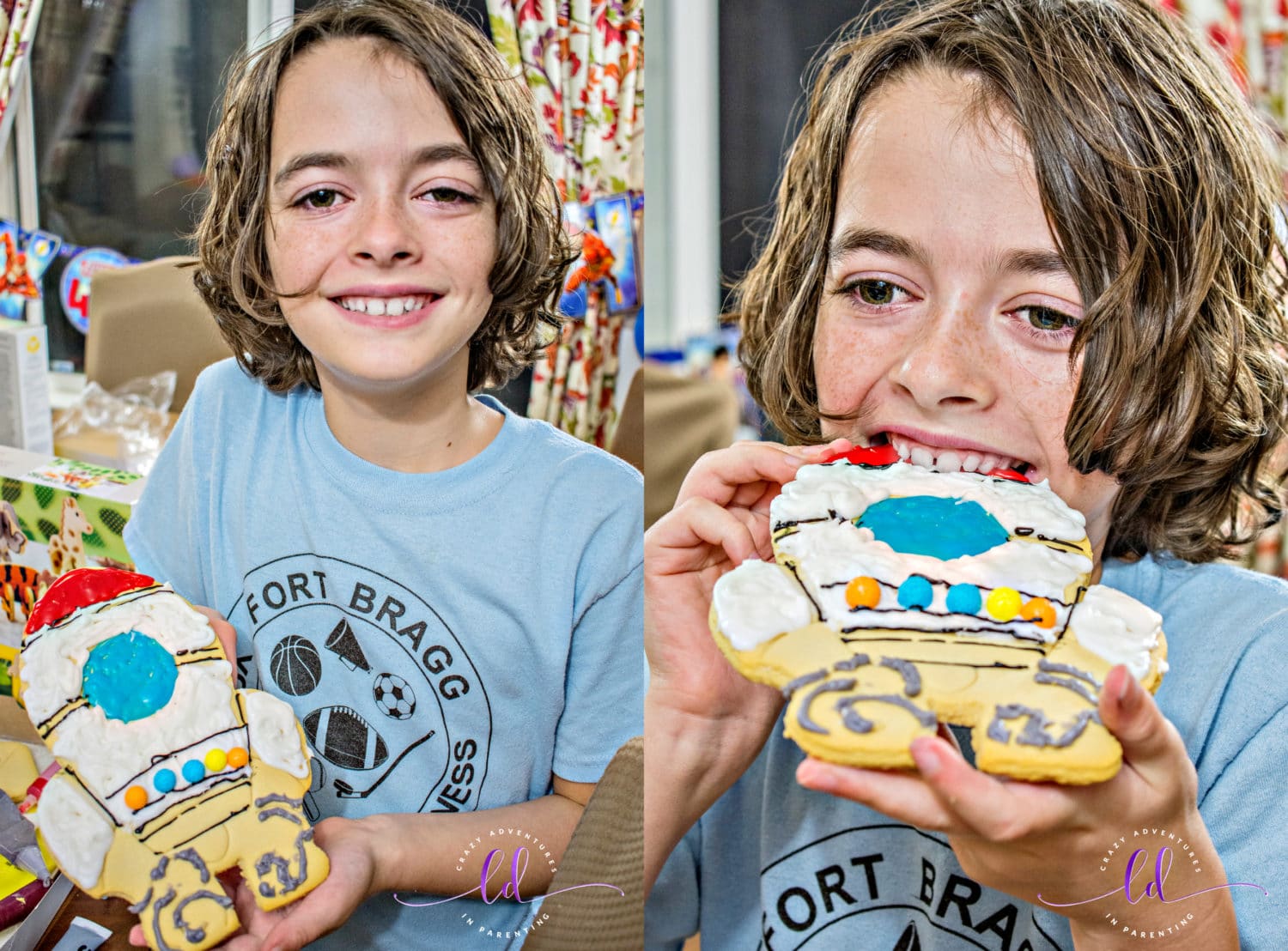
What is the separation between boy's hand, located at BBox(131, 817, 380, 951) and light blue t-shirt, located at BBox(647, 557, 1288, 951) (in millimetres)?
247

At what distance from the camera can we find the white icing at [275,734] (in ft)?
2.15

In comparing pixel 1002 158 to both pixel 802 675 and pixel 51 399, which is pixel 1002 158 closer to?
pixel 802 675

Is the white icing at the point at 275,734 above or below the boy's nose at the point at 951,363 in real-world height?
below

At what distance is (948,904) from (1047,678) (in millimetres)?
324

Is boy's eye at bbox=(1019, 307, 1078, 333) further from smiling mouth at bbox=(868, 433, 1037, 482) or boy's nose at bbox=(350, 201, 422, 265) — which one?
boy's nose at bbox=(350, 201, 422, 265)

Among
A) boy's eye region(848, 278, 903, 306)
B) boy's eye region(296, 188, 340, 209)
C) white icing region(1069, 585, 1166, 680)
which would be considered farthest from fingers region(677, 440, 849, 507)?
boy's eye region(296, 188, 340, 209)

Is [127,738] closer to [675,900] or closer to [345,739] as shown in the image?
[345,739]

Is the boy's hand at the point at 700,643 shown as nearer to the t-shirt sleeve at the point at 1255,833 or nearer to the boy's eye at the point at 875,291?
the boy's eye at the point at 875,291

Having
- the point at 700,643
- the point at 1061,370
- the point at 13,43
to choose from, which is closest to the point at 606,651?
the point at 700,643

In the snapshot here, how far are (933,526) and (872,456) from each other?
88 millimetres

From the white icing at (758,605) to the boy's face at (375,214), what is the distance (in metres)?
0.27

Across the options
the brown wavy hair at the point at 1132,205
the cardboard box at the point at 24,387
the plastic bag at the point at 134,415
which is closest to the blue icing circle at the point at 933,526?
the brown wavy hair at the point at 1132,205

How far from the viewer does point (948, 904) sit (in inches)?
28.9

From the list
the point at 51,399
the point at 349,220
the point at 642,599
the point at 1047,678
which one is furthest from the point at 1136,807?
the point at 51,399
